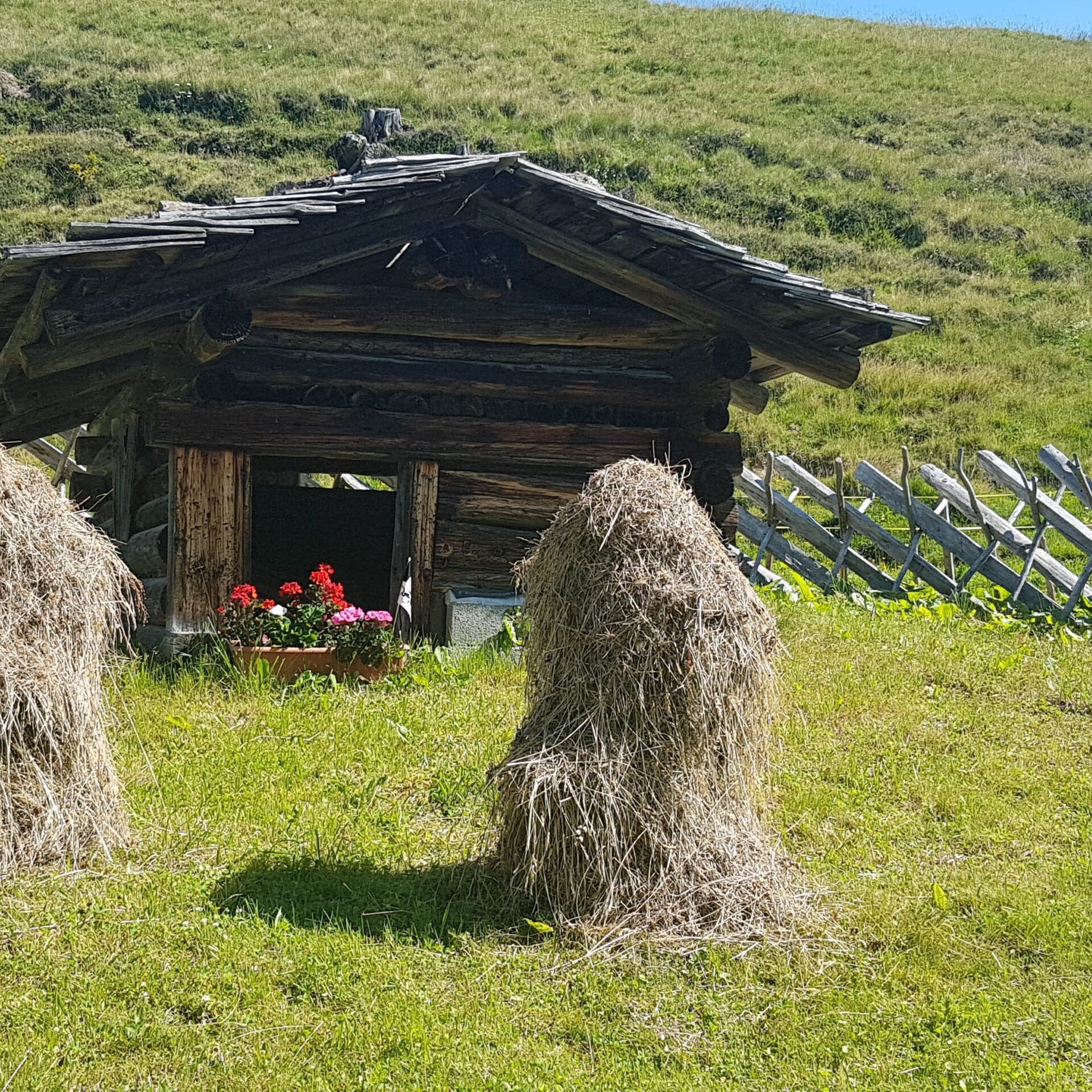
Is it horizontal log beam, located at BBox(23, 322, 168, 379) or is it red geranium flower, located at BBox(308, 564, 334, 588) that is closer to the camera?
horizontal log beam, located at BBox(23, 322, 168, 379)

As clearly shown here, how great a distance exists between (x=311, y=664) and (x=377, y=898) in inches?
126

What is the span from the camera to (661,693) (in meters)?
4.74

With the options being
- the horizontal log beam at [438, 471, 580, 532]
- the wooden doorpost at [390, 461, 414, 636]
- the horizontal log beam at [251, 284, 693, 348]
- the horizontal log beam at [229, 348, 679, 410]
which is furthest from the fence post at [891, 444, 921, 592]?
the wooden doorpost at [390, 461, 414, 636]

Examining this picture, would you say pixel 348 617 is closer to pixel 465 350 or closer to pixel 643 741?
pixel 465 350

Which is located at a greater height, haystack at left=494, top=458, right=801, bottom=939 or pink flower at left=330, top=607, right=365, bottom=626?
haystack at left=494, top=458, right=801, bottom=939

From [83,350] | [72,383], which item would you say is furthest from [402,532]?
[72,383]

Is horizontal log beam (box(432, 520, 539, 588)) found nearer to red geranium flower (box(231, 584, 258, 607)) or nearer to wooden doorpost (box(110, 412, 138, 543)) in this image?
red geranium flower (box(231, 584, 258, 607))

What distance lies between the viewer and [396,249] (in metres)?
8.38

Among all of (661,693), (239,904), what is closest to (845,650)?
(661,693)

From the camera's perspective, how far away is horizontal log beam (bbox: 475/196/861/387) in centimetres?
805

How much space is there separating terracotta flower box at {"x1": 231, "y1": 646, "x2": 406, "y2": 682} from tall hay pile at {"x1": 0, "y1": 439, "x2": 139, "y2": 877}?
262cm

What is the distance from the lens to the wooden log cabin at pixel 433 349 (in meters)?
7.57

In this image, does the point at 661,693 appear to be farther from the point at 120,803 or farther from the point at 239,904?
the point at 120,803

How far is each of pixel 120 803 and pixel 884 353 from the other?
811 inches
